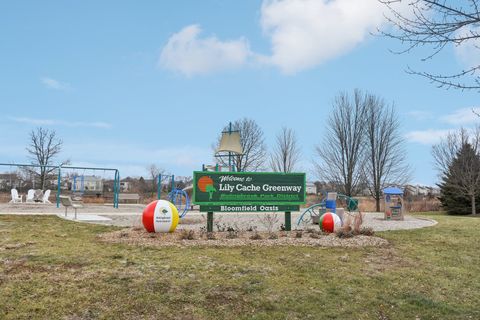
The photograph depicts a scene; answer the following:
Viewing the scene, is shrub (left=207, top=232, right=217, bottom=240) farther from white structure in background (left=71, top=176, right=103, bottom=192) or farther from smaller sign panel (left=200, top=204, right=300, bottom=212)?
white structure in background (left=71, top=176, right=103, bottom=192)

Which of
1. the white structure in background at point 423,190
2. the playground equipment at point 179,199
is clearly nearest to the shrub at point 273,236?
the playground equipment at point 179,199

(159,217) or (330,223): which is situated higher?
(159,217)

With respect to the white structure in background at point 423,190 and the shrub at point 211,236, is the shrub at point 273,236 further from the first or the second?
the white structure in background at point 423,190

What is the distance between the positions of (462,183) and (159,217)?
30642 mm

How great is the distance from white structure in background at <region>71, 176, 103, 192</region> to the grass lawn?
765 inches

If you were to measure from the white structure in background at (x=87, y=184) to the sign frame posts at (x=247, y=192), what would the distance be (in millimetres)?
18810

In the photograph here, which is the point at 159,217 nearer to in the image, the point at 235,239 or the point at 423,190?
the point at 235,239

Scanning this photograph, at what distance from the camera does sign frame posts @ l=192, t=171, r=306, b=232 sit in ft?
36.6

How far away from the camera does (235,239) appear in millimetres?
9750

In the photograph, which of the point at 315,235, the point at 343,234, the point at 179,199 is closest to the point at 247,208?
the point at 315,235

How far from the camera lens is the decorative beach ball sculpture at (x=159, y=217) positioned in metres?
10.2

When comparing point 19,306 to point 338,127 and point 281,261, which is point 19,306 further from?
A: point 338,127

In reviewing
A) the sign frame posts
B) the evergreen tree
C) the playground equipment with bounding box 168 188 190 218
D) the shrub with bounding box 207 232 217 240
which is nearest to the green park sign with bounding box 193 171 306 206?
the sign frame posts

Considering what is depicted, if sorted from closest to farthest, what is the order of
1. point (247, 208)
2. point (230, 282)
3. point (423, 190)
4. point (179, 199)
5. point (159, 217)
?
point (230, 282) < point (159, 217) < point (247, 208) < point (179, 199) < point (423, 190)
